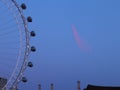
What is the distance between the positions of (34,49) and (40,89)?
46.8 m

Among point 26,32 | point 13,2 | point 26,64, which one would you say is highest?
point 13,2

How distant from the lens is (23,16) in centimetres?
3522

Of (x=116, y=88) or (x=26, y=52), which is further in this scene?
(x=116, y=88)

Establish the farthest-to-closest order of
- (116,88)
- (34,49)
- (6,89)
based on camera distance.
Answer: (116,88) < (34,49) < (6,89)

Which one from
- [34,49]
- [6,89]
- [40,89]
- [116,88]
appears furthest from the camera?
[40,89]

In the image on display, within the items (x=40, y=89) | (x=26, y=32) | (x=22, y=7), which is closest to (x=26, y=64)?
(x=26, y=32)

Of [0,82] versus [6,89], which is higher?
[0,82]

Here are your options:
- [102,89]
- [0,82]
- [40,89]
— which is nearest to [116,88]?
[102,89]

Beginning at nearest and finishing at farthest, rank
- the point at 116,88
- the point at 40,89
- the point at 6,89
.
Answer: the point at 6,89, the point at 116,88, the point at 40,89

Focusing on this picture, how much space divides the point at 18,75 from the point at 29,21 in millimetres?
6185

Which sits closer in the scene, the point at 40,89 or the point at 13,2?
the point at 13,2

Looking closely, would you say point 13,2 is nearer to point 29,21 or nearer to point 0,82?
point 29,21

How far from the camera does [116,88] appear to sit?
54406 mm

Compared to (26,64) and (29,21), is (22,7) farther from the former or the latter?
(26,64)
